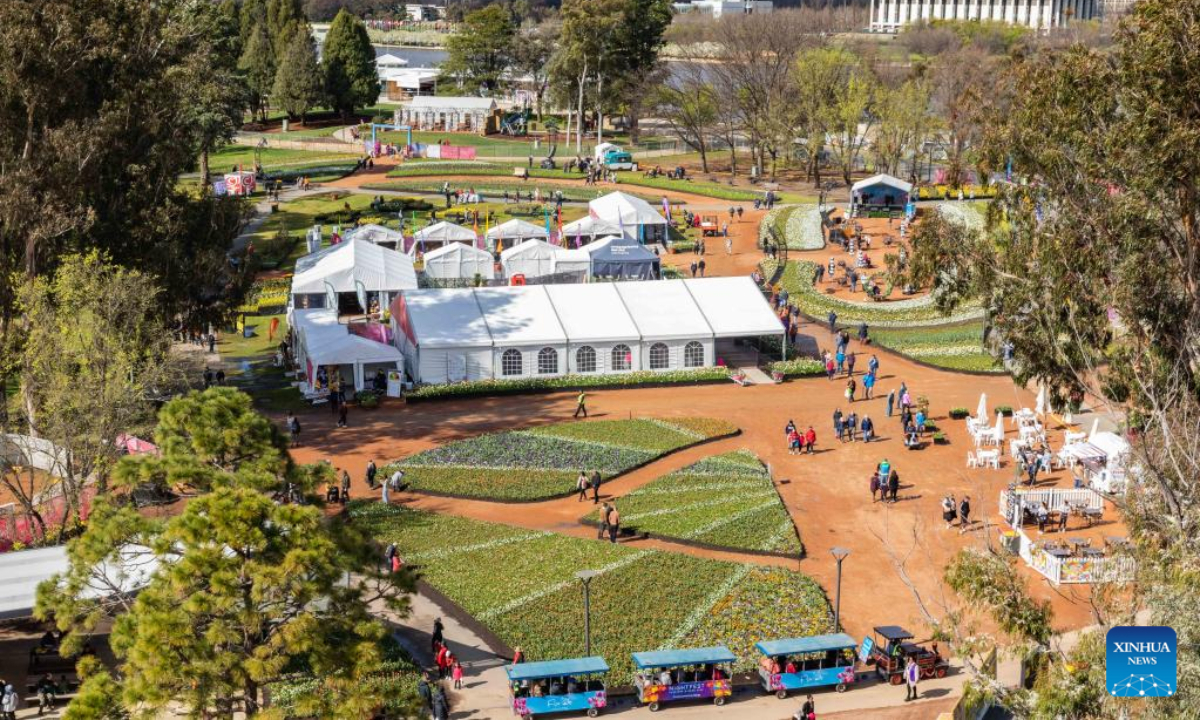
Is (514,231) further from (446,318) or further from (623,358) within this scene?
(623,358)

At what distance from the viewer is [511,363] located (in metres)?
56.0

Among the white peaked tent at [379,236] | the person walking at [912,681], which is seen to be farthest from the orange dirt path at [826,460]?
the white peaked tent at [379,236]

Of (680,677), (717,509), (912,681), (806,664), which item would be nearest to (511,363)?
(717,509)

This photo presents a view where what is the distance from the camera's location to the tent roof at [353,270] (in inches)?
2474

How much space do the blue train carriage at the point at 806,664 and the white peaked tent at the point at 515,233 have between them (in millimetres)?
46326

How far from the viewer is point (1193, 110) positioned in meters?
33.6

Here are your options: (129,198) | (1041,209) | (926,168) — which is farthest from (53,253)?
(926,168)

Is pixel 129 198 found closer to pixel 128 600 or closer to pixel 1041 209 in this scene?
pixel 128 600

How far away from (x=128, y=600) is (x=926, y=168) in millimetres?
94100

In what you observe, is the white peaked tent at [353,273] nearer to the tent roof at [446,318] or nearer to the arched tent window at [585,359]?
the tent roof at [446,318]

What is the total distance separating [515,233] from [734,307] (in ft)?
67.4

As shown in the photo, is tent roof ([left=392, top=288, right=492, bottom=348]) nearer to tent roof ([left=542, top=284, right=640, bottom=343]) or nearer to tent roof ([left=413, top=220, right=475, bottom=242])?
tent roof ([left=542, top=284, right=640, bottom=343])

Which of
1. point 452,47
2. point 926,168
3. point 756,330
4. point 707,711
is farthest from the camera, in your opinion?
point 452,47

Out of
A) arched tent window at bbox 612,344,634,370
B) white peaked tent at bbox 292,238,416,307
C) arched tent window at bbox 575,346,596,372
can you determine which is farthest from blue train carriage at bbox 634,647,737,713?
white peaked tent at bbox 292,238,416,307
